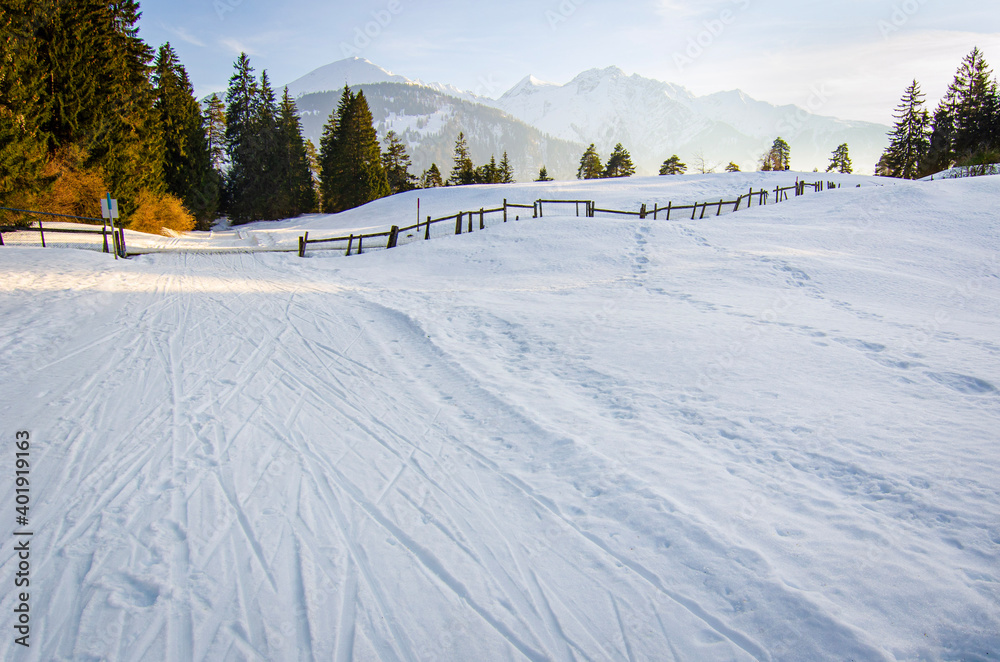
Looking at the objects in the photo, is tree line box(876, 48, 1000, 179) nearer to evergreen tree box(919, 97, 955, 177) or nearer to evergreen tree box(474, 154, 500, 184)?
evergreen tree box(919, 97, 955, 177)

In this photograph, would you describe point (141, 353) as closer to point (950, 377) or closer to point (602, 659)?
point (602, 659)

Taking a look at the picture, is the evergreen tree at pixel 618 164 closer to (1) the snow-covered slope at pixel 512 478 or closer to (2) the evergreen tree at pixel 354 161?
(2) the evergreen tree at pixel 354 161

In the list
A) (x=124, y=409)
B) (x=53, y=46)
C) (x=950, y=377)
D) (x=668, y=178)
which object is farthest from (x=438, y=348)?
(x=668, y=178)

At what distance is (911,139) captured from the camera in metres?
61.1

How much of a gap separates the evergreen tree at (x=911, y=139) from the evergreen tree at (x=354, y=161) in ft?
225

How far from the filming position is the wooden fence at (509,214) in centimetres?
1953

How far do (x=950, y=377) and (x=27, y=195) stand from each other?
32.1 metres

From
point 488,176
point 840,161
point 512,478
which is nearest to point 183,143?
point 488,176

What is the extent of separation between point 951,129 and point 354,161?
7192 cm

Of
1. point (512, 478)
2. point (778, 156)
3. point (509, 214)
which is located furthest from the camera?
point (778, 156)

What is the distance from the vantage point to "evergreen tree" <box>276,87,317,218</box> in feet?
163

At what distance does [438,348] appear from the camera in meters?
8.02

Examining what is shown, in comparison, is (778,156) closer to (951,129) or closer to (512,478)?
Result: (951,129)

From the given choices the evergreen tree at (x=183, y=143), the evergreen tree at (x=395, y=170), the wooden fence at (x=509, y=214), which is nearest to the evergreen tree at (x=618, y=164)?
the evergreen tree at (x=395, y=170)
